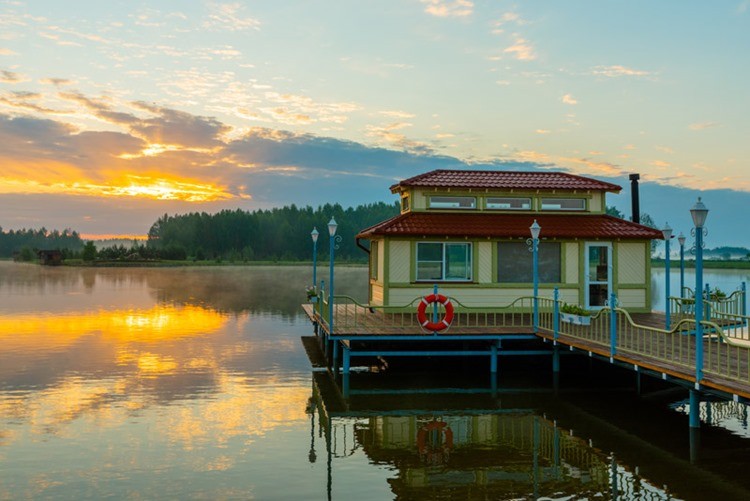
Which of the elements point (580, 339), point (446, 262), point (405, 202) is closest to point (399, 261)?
point (446, 262)

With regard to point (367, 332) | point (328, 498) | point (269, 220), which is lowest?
point (328, 498)

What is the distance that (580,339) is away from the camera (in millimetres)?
18328

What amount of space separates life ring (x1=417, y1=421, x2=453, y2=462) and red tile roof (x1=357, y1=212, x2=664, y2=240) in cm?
916

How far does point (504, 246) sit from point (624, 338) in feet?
22.5

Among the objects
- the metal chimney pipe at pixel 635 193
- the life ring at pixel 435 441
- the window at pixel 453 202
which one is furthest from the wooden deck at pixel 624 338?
the metal chimney pipe at pixel 635 193

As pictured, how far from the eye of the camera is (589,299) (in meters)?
25.1

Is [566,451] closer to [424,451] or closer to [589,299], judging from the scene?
[424,451]

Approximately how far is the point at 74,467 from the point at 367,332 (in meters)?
9.05

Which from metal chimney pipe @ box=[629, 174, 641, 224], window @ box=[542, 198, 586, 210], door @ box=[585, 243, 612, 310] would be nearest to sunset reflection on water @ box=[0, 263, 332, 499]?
door @ box=[585, 243, 612, 310]

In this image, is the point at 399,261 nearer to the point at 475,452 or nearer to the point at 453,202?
the point at 453,202

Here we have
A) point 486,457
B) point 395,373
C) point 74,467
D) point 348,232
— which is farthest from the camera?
point 348,232

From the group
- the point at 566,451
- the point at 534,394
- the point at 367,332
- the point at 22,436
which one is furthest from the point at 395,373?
the point at 22,436

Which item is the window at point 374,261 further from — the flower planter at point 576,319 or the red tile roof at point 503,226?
the flower planter at point 576,319

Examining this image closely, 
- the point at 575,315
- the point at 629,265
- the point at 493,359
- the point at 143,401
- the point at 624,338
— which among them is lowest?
the point at 143,401
